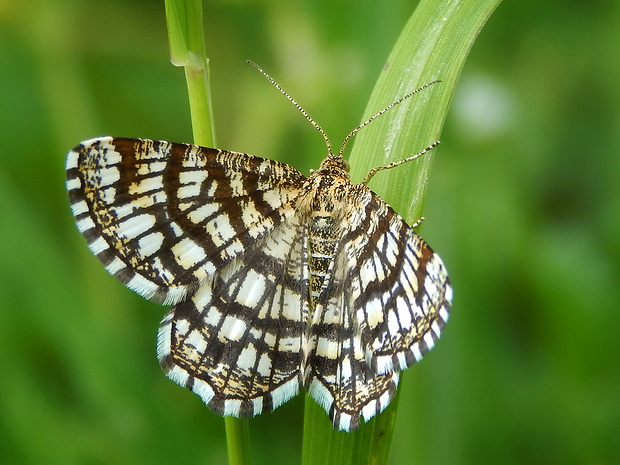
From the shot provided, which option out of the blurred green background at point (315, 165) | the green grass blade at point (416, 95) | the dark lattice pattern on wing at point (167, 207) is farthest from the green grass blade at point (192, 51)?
the blurred green background at point (315, 165)

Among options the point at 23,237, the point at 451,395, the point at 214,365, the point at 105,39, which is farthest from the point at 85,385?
the point at 105,39

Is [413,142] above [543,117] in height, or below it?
below

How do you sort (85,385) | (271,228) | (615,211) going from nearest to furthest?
(271,228) → (85,385) → (615,211)

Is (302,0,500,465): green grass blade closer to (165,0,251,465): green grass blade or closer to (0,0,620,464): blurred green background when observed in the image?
(165,0,251,465): green grass blade

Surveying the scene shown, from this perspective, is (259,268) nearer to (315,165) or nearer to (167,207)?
(167,207)

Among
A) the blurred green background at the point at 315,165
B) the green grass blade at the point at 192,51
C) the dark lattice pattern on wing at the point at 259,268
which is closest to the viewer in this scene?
the green grass blade at the point at 192,51

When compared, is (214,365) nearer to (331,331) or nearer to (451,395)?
(331,331)

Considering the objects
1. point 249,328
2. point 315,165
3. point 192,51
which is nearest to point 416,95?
point 192,51

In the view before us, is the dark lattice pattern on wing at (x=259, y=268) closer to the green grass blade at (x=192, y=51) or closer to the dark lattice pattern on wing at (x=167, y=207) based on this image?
the dark lattice pattern on wing at (x=167, y=207)
